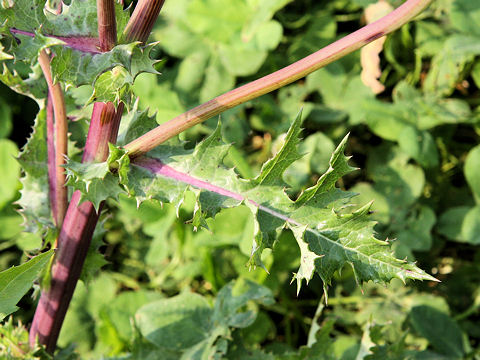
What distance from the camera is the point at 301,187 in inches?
85.7

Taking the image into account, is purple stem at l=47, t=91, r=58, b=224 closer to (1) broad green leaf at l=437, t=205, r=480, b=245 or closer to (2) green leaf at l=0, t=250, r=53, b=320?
(2) green leaf at l=0, t=250, r=53, b=320

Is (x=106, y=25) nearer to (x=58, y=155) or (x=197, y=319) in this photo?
(x=58, y=155)

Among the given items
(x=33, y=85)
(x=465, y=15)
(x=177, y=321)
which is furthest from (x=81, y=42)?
(x=465, y=15)

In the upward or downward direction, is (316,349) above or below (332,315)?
above

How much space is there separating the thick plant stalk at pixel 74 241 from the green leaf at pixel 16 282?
6.8 inches

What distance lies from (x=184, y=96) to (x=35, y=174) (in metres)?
1.30

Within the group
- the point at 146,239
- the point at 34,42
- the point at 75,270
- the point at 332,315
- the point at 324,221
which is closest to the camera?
the point at 34,42

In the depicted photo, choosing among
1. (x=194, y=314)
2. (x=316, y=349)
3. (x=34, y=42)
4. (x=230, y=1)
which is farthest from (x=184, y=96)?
(x=34, y=42)

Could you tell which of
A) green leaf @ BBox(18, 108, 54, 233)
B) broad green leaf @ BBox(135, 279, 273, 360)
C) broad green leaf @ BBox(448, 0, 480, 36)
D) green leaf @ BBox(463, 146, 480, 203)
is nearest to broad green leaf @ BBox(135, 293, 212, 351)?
broad green leaf @ BBox(135, 279, 273, 360)

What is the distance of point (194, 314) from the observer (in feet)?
6.02

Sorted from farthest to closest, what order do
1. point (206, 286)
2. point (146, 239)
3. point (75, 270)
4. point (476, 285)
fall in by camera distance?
point (146, 239) → point (206, 286) → point (476, 285) → point (75, 270)

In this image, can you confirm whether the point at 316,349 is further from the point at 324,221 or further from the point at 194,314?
the point at 324,221

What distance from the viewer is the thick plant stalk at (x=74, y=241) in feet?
3.91

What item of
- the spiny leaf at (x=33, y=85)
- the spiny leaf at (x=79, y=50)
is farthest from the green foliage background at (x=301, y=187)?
the spiny leaf at (x=79, y=50)
